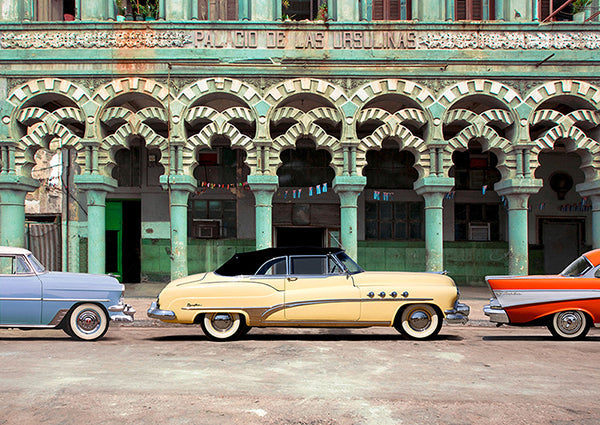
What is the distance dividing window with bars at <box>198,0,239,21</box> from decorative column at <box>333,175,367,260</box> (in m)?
5.97

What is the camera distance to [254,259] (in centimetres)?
820

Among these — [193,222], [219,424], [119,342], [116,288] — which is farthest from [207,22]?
[219,424]

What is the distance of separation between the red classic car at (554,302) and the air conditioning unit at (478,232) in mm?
8384

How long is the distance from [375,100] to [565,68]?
5.06m

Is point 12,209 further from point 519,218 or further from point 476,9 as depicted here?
point 476,9

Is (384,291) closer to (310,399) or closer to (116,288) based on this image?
(310,399)

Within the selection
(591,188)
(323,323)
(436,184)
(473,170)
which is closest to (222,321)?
(323,323)

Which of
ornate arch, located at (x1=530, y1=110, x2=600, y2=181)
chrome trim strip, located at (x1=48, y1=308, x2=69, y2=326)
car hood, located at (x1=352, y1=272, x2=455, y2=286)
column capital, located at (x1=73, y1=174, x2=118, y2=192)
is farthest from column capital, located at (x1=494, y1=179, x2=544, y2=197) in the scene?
chrome trim strip, located at (x1=48, y1=308, x2=69, y2=326)

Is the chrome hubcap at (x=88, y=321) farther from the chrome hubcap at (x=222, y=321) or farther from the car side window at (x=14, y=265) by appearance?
the chrome hubcap at (x=222, y=321)

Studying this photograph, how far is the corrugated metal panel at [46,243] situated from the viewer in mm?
15961

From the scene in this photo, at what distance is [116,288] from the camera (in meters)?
7.98

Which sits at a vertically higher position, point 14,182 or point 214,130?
point 214,130

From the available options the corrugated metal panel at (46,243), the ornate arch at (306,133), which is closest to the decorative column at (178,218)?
the ornate arch at (306,133)

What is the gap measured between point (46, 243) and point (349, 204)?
10.2m
